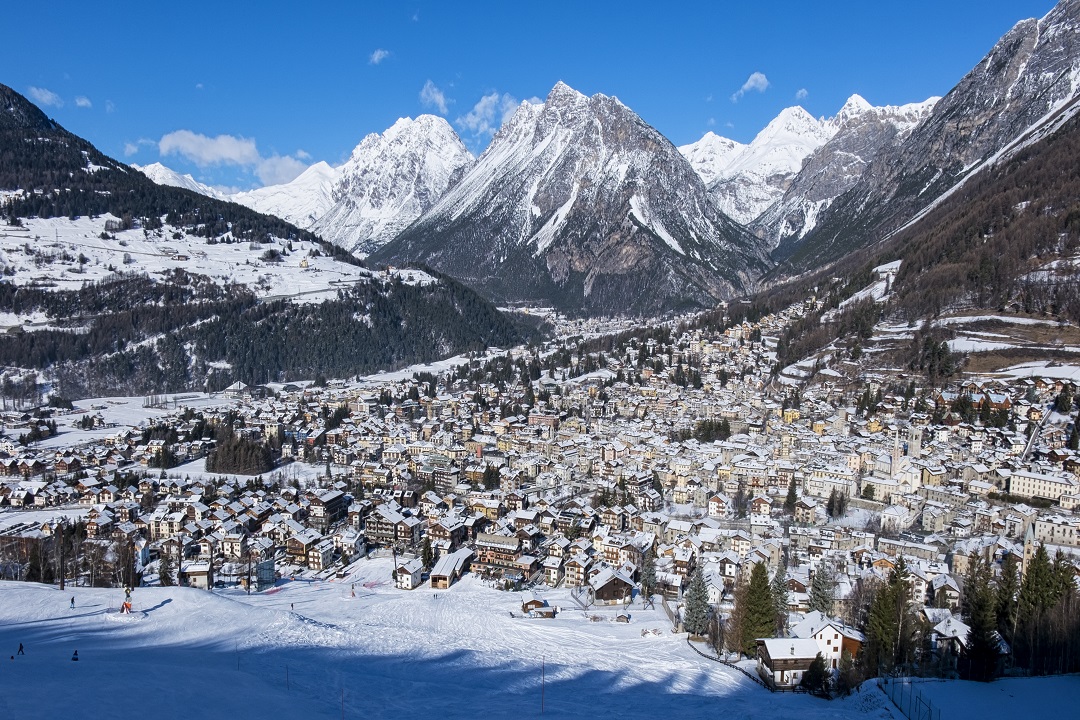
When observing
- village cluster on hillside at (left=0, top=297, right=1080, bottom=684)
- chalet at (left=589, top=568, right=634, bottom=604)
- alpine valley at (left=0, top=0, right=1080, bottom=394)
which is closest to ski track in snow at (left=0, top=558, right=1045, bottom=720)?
chalet at (left=589, top=568, right=634, bottom=604)

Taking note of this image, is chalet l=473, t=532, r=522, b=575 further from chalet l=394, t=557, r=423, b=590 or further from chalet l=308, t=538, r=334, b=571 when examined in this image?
chalet l=308, t=538, r=334, b=571

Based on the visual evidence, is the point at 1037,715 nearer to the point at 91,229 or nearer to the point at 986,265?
the point at 986,265

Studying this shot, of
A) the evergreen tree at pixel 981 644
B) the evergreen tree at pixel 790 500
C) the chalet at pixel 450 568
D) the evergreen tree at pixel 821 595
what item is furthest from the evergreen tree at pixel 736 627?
the evergreen tree at pixel 790 500

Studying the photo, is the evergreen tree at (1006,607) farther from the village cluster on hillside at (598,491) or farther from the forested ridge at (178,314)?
the forested ridge at (178,314)

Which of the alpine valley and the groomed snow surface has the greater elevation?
the alpine valley

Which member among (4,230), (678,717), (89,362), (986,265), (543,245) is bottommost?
Answer: (678,717)

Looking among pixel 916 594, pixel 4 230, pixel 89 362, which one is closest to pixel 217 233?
pixel 4 230
